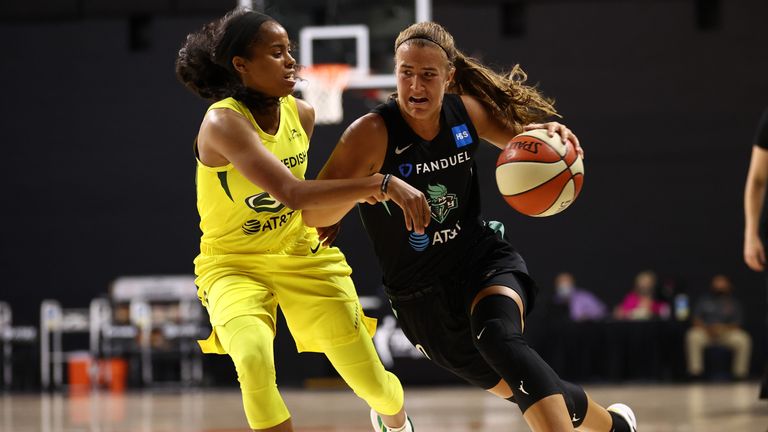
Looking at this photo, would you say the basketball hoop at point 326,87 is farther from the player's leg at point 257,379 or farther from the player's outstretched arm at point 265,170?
the player's leg at point 257,379

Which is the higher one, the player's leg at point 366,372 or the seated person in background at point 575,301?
the player's leg at point 366,372

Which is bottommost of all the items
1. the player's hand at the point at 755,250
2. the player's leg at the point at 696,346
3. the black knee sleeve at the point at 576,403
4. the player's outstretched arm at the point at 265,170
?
the player's leg at the point at 696,346

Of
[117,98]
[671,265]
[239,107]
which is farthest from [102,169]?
[239,107]

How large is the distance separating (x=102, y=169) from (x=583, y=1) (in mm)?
7497

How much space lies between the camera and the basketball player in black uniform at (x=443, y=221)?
11.7 feet

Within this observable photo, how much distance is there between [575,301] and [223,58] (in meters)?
9.91

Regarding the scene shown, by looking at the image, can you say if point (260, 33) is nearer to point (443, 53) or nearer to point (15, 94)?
point (443, 53)

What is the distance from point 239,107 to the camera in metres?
3.61

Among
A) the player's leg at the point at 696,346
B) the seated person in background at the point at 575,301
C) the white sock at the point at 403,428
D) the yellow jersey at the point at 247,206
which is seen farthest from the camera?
the seated person in background at the point at 575,301

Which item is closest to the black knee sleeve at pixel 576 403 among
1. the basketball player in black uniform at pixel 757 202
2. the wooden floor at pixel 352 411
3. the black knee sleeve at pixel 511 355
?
the black knee sleeve at pixel 511 355

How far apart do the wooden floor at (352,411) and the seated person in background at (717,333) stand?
2.89ft

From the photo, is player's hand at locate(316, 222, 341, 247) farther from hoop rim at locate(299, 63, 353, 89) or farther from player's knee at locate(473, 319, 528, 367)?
hoop rim at locate(299, 63, 353, 89)

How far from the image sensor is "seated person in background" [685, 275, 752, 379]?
39.2ft

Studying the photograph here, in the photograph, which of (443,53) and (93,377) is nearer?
(443,53)
